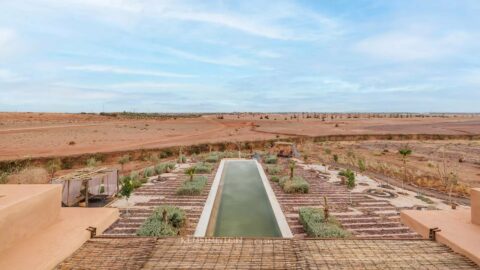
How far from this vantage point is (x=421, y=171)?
2317 centimetres

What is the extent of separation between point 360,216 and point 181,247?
933cm

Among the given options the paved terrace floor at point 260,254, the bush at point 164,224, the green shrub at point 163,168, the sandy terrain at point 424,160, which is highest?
the paved terrace floor at point 260,254

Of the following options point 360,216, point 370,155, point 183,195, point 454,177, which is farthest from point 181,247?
point 370,155

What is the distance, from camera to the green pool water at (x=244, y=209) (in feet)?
35.9

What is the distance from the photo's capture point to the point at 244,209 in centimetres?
1336

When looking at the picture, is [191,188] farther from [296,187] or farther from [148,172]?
[148,172]

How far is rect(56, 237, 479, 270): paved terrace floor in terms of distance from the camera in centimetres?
390

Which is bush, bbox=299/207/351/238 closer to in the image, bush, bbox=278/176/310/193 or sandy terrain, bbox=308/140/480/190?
bush, bbox=278/176/310/193

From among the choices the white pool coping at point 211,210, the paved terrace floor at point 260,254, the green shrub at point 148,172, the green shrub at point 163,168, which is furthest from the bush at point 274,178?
the paved terrace floor at point 260,254

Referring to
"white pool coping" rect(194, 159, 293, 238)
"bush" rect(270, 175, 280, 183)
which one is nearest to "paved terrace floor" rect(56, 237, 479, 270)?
"white pool coping" rect(194, 159, 293, 238)

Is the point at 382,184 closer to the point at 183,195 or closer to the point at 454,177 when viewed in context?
the point at 454,177

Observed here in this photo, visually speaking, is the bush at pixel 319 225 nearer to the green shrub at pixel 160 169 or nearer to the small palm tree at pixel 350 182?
the small palm tree at pixel 350 182

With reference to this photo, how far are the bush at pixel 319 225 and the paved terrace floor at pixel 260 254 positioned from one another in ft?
15.8

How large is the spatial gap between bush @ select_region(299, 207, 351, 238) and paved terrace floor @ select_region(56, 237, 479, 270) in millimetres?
4823
